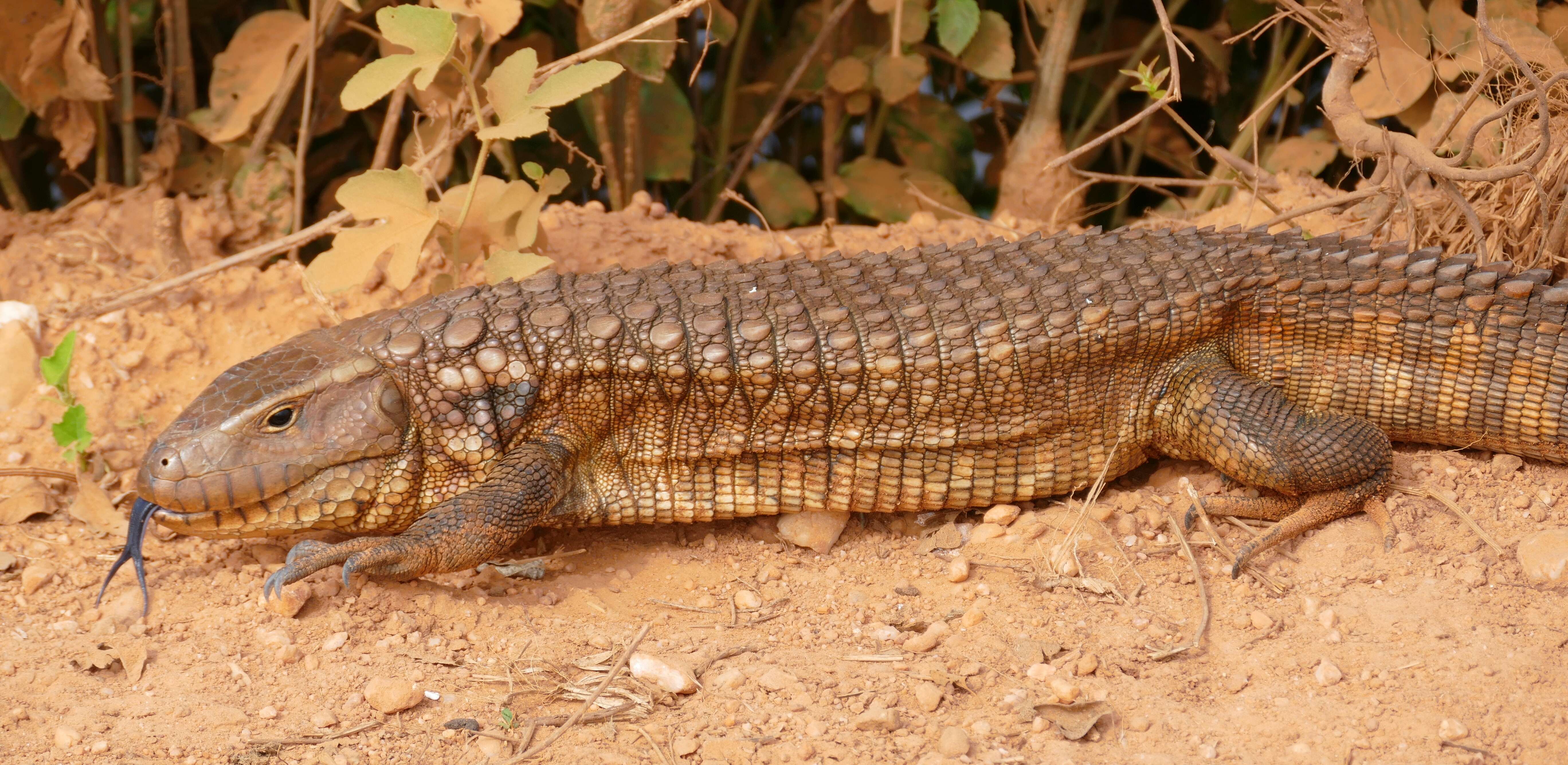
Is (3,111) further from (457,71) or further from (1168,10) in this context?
(1168,10)

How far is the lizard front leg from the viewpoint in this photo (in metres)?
3.18

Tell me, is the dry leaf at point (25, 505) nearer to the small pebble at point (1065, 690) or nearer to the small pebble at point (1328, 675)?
the small pebble at point (1065, 690)

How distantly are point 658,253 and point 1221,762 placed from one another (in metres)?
2.89

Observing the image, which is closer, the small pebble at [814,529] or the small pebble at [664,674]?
the small pebble at [664,674]

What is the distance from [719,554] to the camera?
3713 millimetres

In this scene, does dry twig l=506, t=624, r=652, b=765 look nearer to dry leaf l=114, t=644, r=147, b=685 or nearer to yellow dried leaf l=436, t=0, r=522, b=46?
dry leaf l=114, t=644, r=147, b=685

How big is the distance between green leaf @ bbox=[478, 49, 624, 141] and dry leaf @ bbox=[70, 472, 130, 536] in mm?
1656

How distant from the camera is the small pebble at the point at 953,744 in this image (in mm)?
2609

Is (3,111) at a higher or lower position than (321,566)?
higher

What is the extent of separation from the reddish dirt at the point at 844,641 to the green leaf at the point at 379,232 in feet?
2.86

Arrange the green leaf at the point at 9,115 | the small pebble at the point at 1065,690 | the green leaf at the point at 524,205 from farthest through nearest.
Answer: the green leaf at the point at 9,115, the green leaf at the point at 524,205, the small pebble at the point at 1065,690

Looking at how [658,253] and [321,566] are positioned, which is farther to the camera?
[658,253]

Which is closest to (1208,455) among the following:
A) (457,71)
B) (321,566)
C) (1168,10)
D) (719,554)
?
(719,554)

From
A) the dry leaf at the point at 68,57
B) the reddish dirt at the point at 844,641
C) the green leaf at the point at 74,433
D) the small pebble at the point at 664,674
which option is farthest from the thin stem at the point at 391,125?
the small pebble at the point at 664,674
